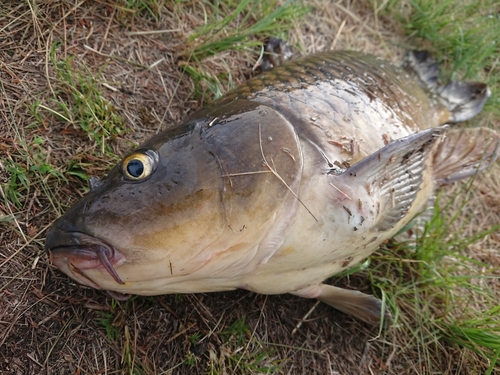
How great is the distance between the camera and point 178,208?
1879 mm

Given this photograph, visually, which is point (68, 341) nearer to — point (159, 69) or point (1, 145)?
point (1, 145)

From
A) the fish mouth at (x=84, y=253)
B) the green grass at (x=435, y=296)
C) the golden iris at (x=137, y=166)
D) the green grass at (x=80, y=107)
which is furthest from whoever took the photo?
the green grass at (x=435, y=296)

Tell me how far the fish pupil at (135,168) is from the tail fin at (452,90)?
8.97 ft

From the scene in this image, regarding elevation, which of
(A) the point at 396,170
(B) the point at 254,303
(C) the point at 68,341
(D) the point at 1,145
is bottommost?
(C) the point at 68,341

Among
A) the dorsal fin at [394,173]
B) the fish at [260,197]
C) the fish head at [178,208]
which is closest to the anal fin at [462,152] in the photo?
the fish at [260,197]

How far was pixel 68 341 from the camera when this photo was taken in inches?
87.8

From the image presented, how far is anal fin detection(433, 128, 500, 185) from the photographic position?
305 cm

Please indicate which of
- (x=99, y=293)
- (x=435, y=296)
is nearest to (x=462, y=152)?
(x=435, y=296)

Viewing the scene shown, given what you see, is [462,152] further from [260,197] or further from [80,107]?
[80,107]

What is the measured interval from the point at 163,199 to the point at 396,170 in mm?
1209

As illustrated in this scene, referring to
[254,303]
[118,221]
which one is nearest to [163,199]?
[118,221]

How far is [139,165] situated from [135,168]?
0.07 ft

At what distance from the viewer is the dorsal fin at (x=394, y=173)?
2.15 m

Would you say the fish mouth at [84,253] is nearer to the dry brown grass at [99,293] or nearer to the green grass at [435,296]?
the dry brown grass at [99,293]
